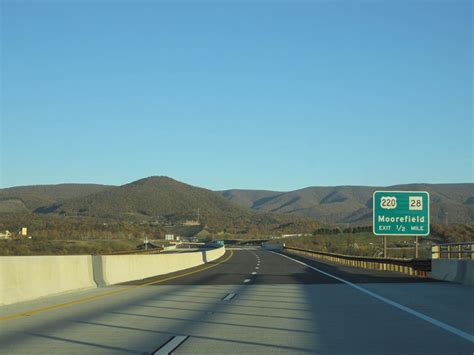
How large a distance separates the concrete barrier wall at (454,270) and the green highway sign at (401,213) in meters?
8.53

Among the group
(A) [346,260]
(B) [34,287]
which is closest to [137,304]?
(B) [34,287]

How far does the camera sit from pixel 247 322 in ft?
45.1

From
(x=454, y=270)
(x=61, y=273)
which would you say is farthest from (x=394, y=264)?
(x=61, y=273)

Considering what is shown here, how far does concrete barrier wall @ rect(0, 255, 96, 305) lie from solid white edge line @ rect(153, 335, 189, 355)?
721 cm

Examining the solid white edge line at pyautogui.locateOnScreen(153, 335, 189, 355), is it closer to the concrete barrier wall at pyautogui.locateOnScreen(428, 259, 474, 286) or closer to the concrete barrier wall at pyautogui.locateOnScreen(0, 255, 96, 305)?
the concrete barrier wall at pyautogui.locateOnScreen(0, 255, 96, 305)

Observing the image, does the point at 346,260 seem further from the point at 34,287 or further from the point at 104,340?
the point at 104,340

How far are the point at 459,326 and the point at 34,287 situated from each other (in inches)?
457

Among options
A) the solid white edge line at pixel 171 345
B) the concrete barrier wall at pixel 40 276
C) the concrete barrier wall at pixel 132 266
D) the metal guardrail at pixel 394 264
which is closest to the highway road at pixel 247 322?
the solid white edge line at pixel 171 345

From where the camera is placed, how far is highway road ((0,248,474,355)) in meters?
10.9

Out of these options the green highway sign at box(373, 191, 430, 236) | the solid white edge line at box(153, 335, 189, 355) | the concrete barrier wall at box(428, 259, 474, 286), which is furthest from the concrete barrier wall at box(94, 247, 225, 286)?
the solid white edge line at box(153, 335, 189, 355)

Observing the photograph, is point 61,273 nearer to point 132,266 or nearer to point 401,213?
point 132,266

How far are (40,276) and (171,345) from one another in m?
10.1

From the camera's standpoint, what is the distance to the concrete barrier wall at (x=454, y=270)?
23484 mm

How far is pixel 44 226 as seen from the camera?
133 metres
